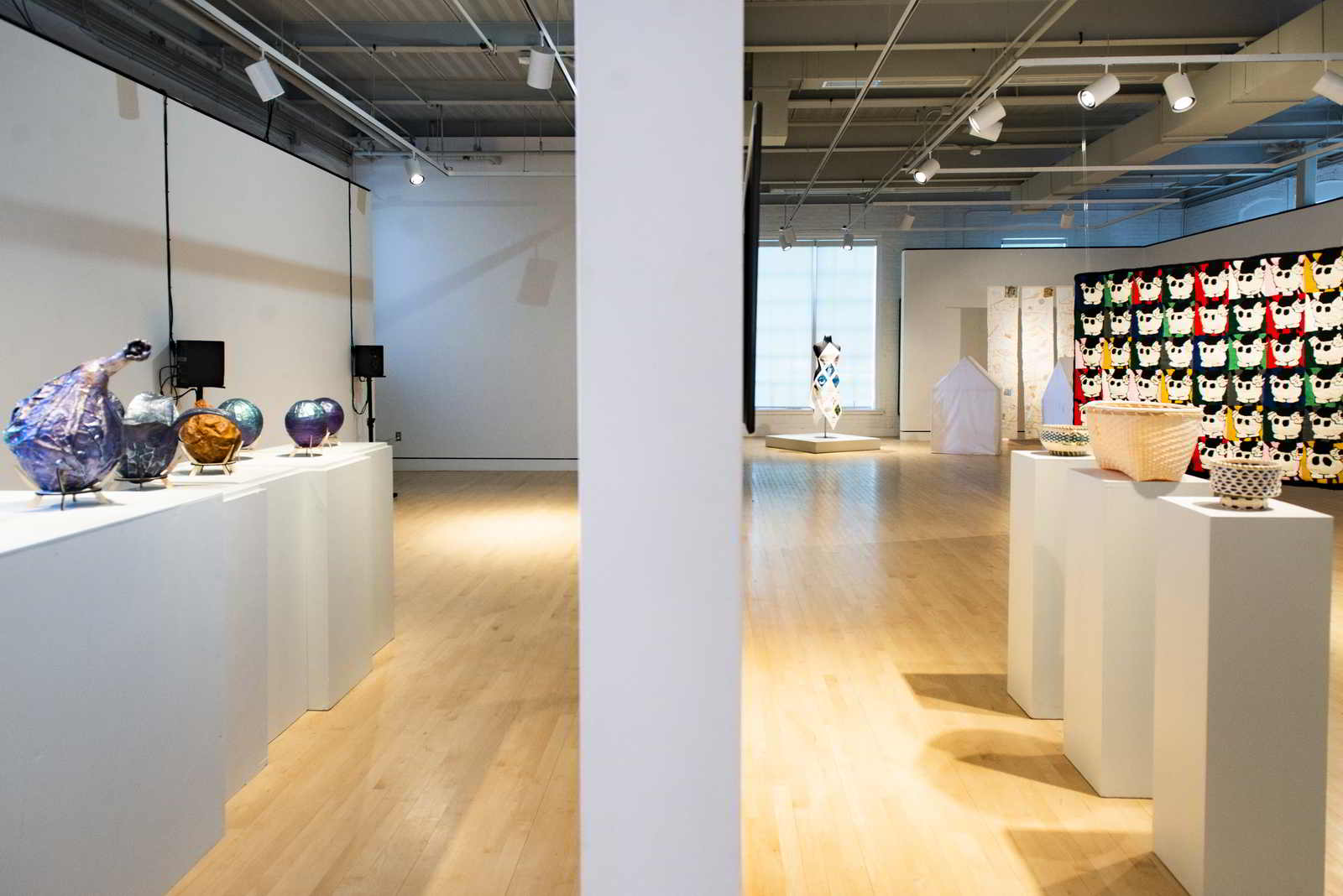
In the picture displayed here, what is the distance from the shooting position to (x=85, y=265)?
6.52m

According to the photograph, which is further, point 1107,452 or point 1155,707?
point 1107,452

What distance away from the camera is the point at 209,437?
3.65 m

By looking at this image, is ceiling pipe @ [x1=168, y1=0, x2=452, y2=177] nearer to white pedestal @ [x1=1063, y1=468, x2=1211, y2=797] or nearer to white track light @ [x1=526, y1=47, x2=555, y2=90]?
white track light @ [x1=526, y1=47, x2=555, y2=90]

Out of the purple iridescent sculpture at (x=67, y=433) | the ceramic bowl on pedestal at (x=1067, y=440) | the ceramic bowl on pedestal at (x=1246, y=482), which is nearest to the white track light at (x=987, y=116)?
the ceramic bowl on pedestal at (x=1067, y=440)

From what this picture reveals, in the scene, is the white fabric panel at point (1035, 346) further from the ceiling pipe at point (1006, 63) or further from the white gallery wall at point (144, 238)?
the white gallery wall at point (144, 238)

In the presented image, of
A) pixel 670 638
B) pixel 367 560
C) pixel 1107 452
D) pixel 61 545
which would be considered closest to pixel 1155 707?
pixel 1107 452

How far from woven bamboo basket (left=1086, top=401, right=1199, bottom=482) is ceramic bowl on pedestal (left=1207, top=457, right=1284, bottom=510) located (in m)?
0.46

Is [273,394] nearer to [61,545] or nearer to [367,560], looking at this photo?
[367,560]

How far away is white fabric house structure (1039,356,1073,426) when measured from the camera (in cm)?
1661

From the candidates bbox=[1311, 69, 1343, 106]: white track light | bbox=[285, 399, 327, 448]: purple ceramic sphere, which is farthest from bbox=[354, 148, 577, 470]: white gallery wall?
bbox=[285, 399, 327, 448]: purple ceramic sphere

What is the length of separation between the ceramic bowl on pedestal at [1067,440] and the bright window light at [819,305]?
1429 centimetres

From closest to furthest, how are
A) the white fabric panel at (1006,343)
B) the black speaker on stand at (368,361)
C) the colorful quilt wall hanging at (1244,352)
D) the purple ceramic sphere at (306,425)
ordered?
the purple ceramic sphere at (306,425)
the colorful quilt wall hanging at (1244,352)
the black speaker on stand at (368,361)
the white fabric panel at (1006,343)

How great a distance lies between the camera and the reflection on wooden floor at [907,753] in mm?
2752

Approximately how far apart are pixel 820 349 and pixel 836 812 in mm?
12704
